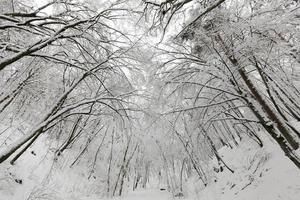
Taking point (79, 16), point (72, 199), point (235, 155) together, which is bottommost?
point (72, 199)

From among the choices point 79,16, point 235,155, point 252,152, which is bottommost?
point 79,16

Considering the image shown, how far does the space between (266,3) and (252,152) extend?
32.2ft

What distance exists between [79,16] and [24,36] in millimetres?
1357

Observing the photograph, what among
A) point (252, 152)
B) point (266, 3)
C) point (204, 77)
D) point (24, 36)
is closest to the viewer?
point (266, 3)

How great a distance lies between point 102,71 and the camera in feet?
19.1

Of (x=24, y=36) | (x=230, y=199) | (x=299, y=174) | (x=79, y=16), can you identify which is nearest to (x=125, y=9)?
(x=79, y=16)

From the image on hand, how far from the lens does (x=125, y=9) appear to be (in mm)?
4852

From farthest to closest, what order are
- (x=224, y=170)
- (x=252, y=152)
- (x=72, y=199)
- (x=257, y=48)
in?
(x=224, y=170), (x=252, y=152), (x=72, y=199), (x=257, y=48)

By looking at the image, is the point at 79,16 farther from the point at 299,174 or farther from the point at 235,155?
the point at 235,155

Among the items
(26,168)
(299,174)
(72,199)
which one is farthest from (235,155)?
(26,168)

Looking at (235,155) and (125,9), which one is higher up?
(235,155)

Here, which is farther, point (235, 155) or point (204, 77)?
point (235, 155)

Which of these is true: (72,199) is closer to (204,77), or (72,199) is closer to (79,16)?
(204,77)

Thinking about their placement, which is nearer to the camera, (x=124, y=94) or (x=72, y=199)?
(x=124, y=94)
